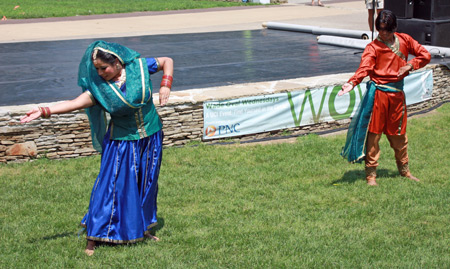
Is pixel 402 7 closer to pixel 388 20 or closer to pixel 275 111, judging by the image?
pixel 275 111

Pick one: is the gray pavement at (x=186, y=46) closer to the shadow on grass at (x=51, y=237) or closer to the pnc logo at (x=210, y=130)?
the pnc logo at (x=210, y=130)

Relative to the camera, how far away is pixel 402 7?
14.0 metres

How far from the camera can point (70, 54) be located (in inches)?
542

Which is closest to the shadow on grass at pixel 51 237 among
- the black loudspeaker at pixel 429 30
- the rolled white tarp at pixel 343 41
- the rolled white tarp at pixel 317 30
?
the rolled white tarp at pixel 343 41

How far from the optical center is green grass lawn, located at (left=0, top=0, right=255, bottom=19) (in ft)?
76.9

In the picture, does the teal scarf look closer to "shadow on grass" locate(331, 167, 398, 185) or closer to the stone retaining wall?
"shadow on grass" locate(331, 167, 398, 185)

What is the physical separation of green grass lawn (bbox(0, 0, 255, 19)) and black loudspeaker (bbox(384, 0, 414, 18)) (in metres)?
13.2

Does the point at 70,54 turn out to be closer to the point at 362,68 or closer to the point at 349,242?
the point at 362,68

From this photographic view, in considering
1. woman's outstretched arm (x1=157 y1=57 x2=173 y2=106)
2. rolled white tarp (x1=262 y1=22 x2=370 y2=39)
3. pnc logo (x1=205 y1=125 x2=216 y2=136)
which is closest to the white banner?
pnc logo (x1=205 y1=125 x2=216 y2=136)

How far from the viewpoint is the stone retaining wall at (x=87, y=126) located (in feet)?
24.7

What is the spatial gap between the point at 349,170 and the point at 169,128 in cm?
255

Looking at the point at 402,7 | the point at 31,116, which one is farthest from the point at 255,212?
the point at 402,7

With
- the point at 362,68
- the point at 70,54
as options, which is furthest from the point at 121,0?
the point at 362,68

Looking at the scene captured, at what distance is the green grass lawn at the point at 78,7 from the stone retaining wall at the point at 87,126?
15.9 meters
